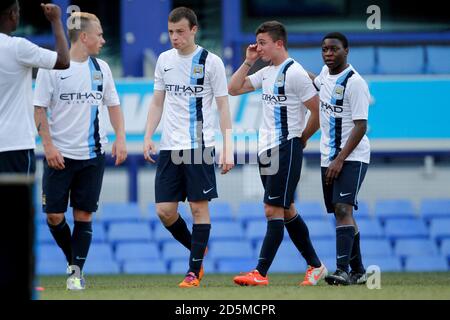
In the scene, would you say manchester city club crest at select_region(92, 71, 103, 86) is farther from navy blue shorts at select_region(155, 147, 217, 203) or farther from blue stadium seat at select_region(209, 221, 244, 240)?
blue stadium seat at select_region(209, 221, 244, 240)

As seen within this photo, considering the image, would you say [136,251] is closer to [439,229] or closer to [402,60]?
[439,229]

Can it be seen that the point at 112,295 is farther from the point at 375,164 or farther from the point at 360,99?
the point at 375,164

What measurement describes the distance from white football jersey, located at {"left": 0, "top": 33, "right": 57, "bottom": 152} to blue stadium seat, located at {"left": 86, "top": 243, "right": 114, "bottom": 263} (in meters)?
6.01

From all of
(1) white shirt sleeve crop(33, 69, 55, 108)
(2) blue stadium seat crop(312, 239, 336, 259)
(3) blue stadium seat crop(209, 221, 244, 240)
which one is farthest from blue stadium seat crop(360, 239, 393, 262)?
(1) white shirt sleeve crop(33, 69, 55, 108)

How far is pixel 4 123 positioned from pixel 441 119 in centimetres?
789

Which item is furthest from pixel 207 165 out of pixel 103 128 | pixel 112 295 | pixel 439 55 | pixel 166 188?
pixel 439 55

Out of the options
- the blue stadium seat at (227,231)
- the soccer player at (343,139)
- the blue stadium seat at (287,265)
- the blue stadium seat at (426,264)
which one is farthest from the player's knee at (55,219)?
the blue stadium seat at (426,264)

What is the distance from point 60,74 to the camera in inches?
316

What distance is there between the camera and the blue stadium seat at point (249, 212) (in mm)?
13742

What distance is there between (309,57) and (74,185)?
658cm

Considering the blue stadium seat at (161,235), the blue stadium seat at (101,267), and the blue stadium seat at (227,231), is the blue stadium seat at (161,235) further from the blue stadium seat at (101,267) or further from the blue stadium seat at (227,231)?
the blue stadium seat at (101,267)

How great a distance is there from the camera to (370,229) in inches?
543

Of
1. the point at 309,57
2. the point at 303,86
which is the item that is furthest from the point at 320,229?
the point at 303,86

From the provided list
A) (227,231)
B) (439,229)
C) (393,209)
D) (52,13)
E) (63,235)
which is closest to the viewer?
(52,13)
